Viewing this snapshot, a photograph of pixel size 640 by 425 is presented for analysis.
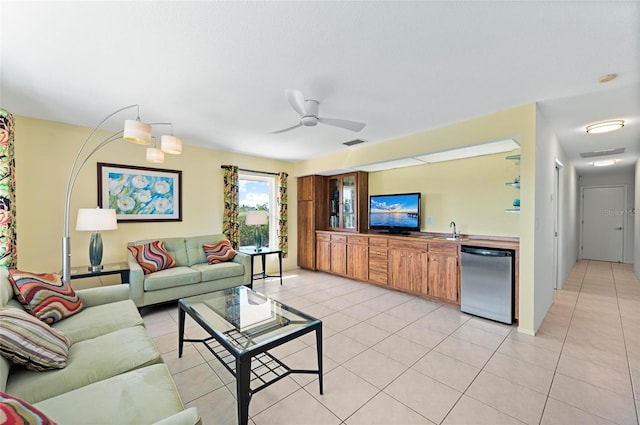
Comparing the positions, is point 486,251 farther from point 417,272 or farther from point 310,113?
point 310,113

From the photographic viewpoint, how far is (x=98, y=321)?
2059 millimetres

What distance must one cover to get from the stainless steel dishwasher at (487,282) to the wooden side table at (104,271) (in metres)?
4.29

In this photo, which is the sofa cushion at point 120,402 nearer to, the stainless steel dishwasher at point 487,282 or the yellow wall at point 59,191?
the yellow wall at point 59,191

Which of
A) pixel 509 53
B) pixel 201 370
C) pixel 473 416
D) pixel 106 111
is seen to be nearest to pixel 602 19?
pixel 509 53

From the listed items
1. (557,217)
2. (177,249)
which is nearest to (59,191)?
(177,249)

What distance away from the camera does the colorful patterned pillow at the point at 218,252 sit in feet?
13.9

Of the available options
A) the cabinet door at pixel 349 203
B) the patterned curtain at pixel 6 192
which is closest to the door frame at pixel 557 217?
the cabinet door at pixel 349 203

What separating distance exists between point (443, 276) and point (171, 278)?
3682mm

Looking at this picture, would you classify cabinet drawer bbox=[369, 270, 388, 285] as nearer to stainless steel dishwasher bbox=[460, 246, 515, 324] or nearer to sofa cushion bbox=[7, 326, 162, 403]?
stainless steel dishwasher bbox=[460, 246, 515, 324]

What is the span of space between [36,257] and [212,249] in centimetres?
204

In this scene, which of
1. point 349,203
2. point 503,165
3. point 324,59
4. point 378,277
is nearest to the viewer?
point 324,59

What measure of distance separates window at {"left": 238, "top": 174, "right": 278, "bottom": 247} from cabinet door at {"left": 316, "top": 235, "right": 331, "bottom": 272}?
95 centimetres

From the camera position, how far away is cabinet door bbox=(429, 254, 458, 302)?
143 inches

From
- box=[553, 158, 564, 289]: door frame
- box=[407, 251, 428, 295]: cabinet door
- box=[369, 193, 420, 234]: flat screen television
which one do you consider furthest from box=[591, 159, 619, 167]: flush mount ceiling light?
box=[407, 251, 428, 295]: cabinet door
